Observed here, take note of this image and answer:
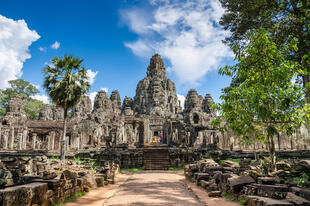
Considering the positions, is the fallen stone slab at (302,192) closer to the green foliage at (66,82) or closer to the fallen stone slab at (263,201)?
the fallen stone slab at (263,201)

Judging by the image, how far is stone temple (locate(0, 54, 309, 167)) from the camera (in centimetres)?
1838

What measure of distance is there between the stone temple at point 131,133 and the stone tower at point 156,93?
239 millimetres

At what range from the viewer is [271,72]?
7188mm

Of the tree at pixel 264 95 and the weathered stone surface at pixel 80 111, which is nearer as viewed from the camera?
the tree at pixel 264 95

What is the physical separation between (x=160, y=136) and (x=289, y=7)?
107 ft

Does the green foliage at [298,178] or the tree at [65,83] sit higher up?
the tree at [65,83]

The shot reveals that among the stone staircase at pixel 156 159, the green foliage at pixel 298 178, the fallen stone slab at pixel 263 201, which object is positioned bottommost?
the stone staircase at pixel 156 159

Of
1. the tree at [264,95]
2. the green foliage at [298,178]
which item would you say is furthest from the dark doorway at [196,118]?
the green foliage at [298,178]

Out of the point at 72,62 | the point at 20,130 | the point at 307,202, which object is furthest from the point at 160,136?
the point at 307,202

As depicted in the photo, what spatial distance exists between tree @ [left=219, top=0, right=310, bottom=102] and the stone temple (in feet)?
21.5

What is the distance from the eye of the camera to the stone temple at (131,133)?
18.4 m

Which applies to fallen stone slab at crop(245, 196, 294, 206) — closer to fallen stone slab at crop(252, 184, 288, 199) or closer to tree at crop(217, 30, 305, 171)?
fallen stone slab at crop(252, 184, 288, 199)

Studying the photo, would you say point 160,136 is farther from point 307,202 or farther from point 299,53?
point 307,202

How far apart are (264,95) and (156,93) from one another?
144ft
